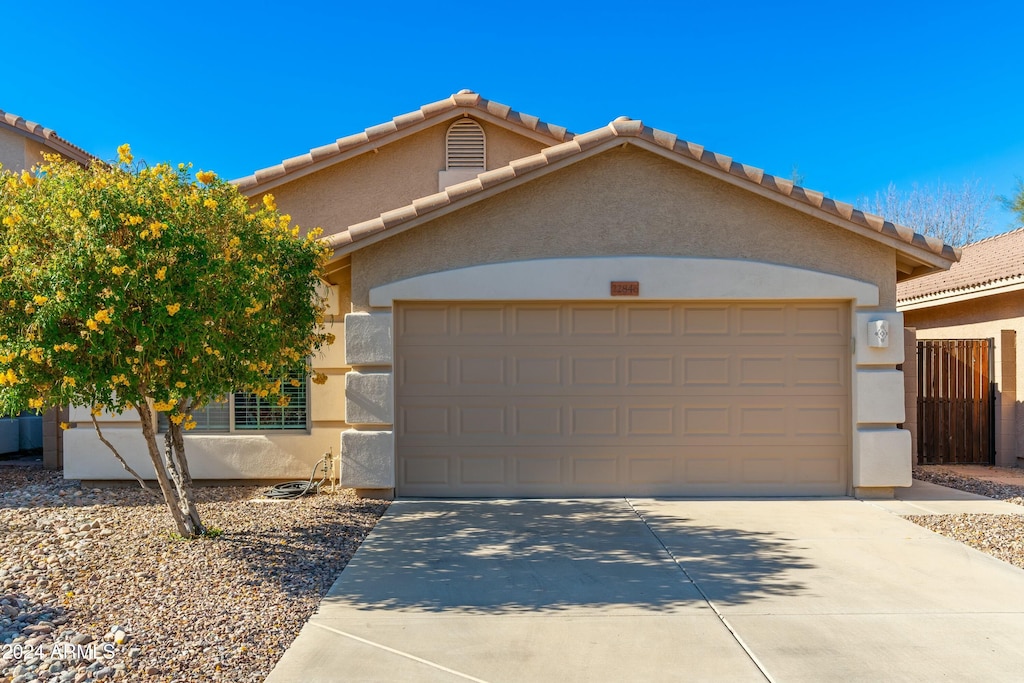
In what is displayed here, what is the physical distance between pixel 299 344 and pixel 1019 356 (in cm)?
1075

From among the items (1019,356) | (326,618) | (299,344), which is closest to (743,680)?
(326,618)

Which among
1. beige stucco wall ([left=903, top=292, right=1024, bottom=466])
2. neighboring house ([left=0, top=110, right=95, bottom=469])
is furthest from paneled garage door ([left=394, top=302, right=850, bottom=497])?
neighboring house ([left=0, top=110, right=95, bottom=469])

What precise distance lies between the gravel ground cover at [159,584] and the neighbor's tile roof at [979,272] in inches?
397

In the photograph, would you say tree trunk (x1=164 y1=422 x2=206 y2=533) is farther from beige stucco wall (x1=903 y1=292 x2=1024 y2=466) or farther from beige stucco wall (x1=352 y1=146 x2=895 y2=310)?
beige stucco wall (x1=903 y1=292 x2=1024 y2=466)

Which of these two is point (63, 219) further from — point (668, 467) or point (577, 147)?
point (668, 467)

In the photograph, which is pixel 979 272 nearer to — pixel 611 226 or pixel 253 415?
pixel 611 226

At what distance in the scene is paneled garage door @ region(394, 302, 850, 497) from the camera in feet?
29.9

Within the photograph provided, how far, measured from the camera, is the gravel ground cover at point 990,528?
6961mm

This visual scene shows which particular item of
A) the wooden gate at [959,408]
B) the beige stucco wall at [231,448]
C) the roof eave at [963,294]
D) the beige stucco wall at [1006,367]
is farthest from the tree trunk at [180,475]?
the roof eave at [963,294]

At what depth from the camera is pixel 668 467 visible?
916cm

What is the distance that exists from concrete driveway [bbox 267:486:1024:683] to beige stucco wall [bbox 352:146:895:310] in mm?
2930

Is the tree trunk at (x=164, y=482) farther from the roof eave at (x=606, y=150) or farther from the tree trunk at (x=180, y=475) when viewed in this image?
the roof eave at (x=606, y=150)

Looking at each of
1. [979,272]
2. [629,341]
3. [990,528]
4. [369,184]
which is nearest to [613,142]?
[629,341]

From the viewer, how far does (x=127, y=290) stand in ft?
18.6
